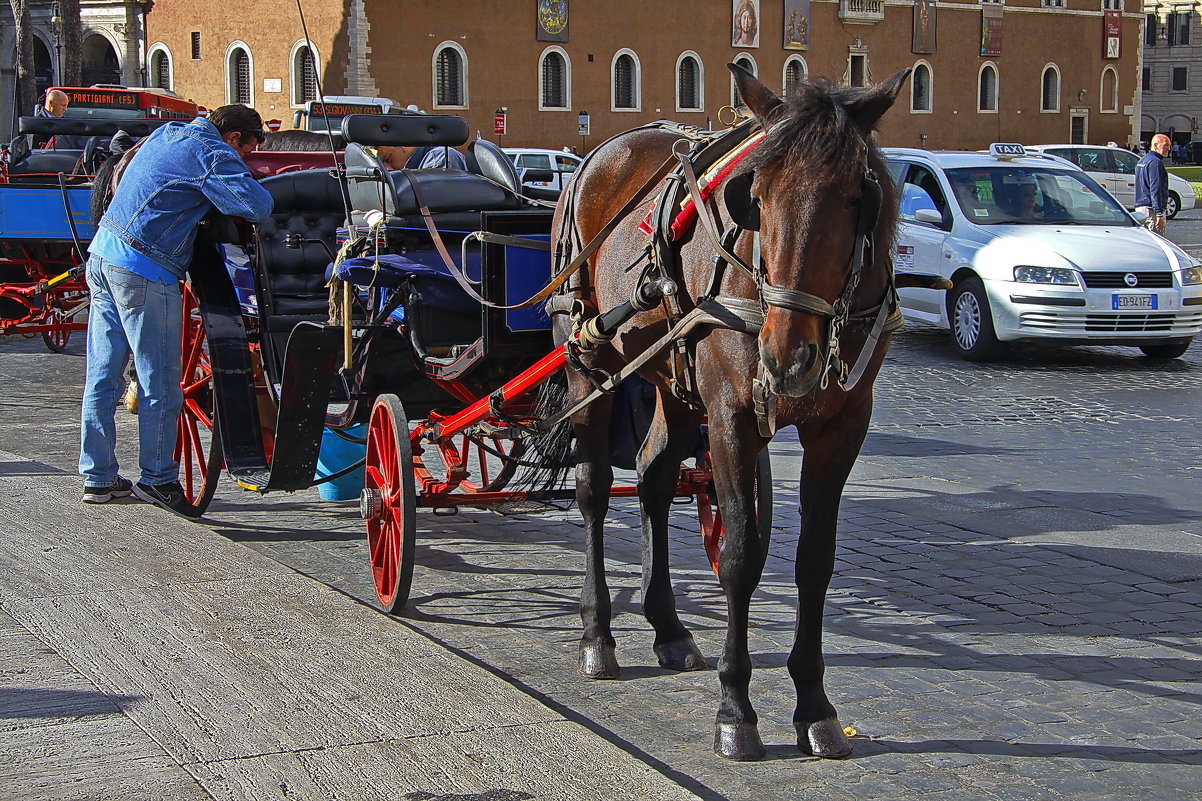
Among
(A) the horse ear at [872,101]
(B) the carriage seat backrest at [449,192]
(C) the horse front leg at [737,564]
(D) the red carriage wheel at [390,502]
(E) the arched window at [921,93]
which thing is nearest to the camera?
(A) the horse ear at [872,101]

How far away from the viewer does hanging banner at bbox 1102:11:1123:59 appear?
7150 cm

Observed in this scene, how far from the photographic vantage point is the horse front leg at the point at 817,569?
4.19m

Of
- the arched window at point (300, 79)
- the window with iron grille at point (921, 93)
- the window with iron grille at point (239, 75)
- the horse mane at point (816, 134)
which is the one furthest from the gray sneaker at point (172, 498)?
the window with iron grille at point (921, 93)

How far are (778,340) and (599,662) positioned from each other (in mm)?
1620

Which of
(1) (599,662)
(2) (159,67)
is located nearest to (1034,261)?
(1) (599,662)

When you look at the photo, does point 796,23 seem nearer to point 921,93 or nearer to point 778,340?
point 921,93

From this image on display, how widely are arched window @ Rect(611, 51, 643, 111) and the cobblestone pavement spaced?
4880cm

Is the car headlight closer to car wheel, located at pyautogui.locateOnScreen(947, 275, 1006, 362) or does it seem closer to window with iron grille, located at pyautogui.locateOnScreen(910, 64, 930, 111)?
car wheel, located at pyautogui.locateOnScreen(947, 275, 1006, 362)

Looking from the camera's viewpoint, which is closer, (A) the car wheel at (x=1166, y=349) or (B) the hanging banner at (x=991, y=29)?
(A) the car wheel at (x=1166, y=349)

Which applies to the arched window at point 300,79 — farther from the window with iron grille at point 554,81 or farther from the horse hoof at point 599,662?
the horse hoof at point 599,662

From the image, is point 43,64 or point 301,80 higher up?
point 43,64

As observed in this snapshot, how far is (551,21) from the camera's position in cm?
5509

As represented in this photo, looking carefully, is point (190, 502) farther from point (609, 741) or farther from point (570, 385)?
point (609, 741)

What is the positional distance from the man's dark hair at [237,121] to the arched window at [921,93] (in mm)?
60799
